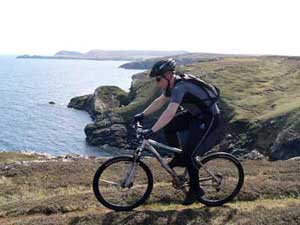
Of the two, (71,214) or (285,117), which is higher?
(71,214)

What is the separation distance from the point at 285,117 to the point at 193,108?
67.7 m

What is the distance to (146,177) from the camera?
1174 centimetres

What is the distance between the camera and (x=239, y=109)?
298ft

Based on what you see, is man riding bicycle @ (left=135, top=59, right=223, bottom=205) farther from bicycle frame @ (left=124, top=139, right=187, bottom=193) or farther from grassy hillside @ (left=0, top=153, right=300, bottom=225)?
grassy hillside @ (left=0, top=153, right=300, bottom=225)

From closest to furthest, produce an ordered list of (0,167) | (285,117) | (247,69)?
(0,167), (285,117), (247,69)

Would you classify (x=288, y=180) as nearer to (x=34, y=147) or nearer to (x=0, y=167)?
(x=0, y=167)

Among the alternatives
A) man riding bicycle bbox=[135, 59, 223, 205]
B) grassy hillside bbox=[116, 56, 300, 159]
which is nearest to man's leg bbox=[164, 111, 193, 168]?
man riding bicycle bbox=[135, 59, 223, 205]

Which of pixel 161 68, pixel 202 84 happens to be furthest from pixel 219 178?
pixel 161 68

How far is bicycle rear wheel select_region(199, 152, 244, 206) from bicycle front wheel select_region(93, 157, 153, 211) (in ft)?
4.62

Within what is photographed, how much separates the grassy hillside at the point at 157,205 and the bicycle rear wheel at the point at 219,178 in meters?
0.30

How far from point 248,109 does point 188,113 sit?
8226cm

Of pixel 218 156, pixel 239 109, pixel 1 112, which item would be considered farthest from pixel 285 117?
pixel 1 112

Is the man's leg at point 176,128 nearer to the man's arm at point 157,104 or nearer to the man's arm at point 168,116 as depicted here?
the man's arm at point 157,104

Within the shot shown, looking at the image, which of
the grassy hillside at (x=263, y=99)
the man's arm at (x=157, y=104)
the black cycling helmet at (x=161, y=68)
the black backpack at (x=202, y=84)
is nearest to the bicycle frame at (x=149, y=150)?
the man's arm at (x=157, y=104)
